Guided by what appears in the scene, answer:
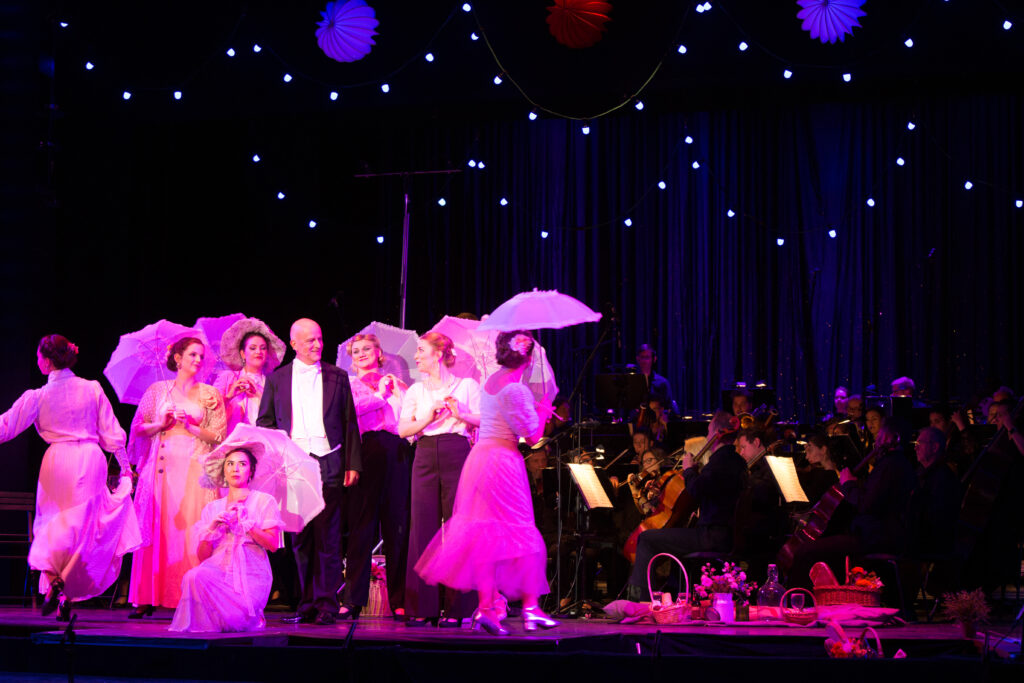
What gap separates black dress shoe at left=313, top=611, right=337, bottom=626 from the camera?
20.1ft

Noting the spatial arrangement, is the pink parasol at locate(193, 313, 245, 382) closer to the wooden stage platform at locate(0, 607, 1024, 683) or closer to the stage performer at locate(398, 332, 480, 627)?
the stage performer at locate(398, 332, 480, 627)

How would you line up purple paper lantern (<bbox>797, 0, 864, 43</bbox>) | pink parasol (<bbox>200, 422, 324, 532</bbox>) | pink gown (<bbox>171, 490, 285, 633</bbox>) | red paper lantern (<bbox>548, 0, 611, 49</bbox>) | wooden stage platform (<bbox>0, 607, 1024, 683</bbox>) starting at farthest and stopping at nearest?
red paper lantern (<bbox>548, 0, 611, 49</bbox>)
purple paper lantern (<bbox>797, 0, 864, 43</bbox>)
pink parasol (<bbox>200, 422, 324, 532</bbox>)
pink gown (<bbox>171, 490, 285, 633</bbox>)
wooden stage platform (<bbox>0, 607, 1024, 683</bbox>)

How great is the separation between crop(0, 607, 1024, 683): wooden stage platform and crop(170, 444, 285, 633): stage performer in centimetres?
17

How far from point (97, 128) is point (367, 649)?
790cm

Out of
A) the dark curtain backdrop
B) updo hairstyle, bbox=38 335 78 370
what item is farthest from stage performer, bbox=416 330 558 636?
the dark curtain backdrop

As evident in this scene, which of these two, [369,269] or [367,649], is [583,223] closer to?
[369,269]

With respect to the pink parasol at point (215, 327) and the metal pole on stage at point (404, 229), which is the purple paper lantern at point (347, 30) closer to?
the metal pole on stage at point (404, 229)

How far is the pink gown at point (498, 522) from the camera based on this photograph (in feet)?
19.4

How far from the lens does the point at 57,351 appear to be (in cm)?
682

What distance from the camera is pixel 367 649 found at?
5012 mm

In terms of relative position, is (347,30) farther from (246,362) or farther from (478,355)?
(246,362)

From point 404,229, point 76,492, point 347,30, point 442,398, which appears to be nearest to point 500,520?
point 442,398

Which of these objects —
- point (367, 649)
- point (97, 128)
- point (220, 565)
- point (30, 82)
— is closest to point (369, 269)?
point (97, 128)

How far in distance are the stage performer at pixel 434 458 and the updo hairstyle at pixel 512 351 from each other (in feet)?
1.66
